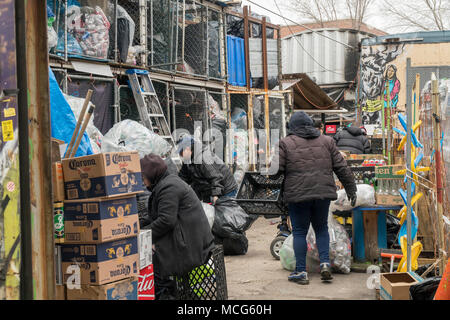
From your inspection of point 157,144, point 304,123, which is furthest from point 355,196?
point 157,144

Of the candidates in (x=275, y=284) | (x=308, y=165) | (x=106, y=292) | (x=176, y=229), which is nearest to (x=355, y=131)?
(x=308, y=165)

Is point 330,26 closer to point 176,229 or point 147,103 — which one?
point 147,103

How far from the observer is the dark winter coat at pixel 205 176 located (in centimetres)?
769

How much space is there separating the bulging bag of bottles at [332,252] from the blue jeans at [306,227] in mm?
413

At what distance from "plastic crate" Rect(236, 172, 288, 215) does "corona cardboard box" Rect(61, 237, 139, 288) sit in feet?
10.5

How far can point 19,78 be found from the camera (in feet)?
10.2

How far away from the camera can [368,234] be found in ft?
23.7

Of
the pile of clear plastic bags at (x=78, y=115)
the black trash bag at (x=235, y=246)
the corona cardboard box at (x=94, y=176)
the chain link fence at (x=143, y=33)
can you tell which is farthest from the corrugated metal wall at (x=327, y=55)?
the corona cardboard box at (x=94, y=176)

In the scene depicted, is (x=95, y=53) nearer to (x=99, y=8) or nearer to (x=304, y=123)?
(x=99, y=8)

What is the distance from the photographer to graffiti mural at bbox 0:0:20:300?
3.00m

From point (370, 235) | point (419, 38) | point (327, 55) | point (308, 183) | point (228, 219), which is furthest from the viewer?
point (327, 55)

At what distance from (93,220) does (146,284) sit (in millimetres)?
943

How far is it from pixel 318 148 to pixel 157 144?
115 inches

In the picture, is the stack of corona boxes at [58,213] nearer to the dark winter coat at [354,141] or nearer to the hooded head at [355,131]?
the dark winter coat at [354,141]
